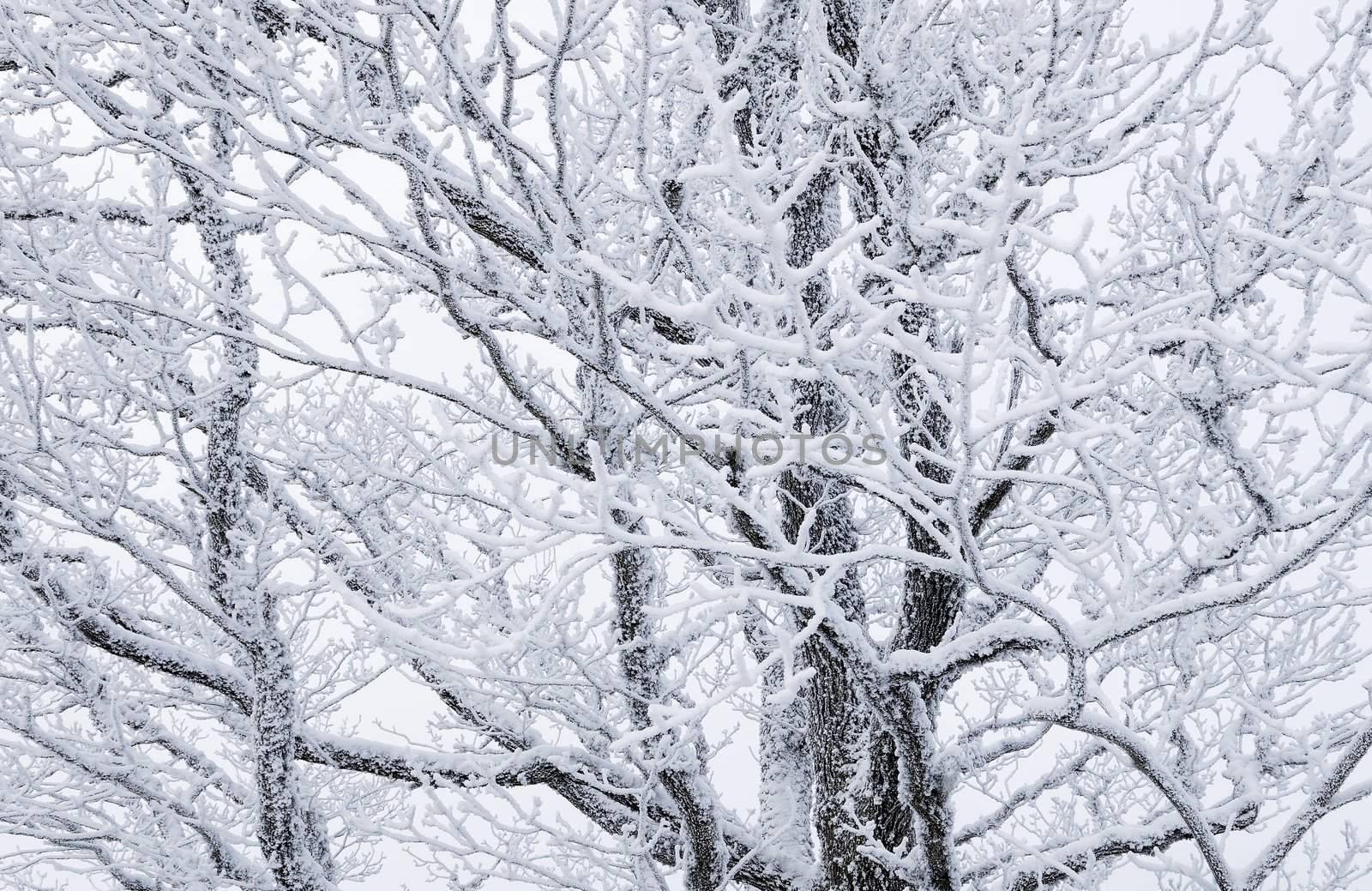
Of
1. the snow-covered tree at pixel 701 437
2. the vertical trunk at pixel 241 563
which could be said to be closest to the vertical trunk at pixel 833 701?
the snow-covered tree at pixel 701 437

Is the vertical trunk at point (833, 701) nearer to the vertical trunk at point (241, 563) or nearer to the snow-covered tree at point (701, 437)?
the snow-covered tree at point (701, 437)

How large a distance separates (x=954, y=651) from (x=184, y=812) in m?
4.29

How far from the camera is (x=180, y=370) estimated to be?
475 cm

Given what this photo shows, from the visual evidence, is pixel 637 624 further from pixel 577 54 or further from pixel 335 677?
pixel 335 677

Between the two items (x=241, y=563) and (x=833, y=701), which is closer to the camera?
(x=833, y=701)

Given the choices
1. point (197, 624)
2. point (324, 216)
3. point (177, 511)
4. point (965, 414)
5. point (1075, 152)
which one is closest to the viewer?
point (965, 414)

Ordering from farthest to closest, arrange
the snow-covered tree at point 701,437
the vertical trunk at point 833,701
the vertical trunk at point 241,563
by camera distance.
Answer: the vertical trunk at point 241,563
the vertical trunk at point 833,701
the snow-covered tree at point 701,437

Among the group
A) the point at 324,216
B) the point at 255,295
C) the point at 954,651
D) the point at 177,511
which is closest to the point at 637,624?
the point at 954,651

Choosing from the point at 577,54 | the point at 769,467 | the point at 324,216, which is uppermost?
the point at 577,54

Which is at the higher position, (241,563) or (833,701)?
(241,563)

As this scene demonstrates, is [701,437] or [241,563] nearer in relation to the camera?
[701,437]

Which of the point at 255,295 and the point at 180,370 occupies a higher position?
the point at 255,295

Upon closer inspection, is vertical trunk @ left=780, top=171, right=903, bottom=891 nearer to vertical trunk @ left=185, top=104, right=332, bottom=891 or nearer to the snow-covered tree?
the snow-covered tree

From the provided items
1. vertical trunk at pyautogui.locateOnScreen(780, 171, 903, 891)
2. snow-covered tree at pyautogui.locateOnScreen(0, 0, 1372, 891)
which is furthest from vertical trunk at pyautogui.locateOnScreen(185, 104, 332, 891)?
vertical trunk at pyautogui.locateOnScreen(780, 171, 903, 891)
